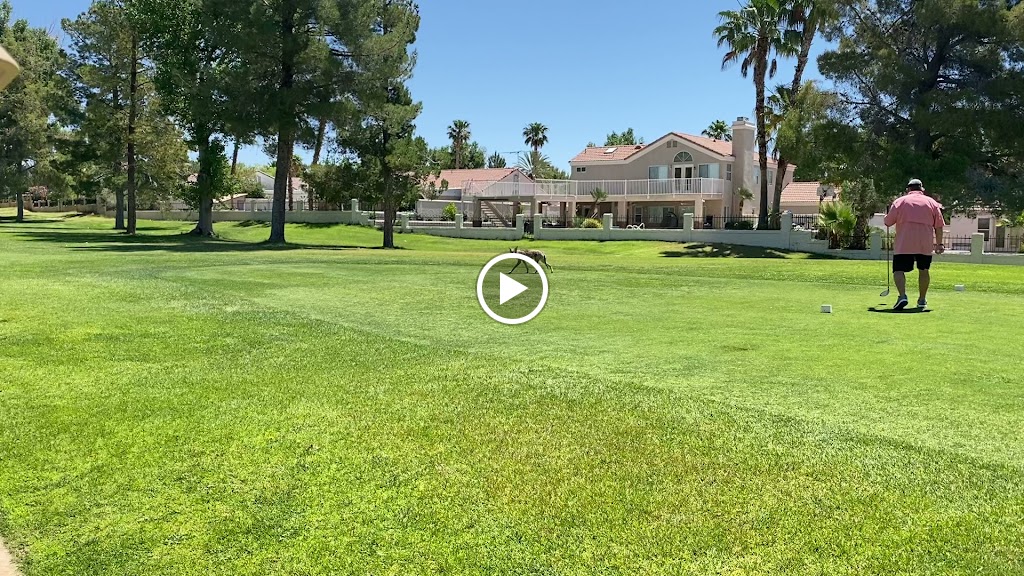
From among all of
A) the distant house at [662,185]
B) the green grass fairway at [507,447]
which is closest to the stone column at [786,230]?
the distant house at [662,185]

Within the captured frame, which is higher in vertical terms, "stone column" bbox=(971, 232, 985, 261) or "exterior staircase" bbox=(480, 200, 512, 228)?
"exterior staircase" bbox=(480, 200, 512, 228)

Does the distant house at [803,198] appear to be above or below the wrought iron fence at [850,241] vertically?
above

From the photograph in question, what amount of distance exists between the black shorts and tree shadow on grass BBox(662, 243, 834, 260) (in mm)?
26948

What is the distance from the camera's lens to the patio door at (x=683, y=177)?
5831 centimetres

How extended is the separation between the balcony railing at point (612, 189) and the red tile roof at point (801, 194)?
13304 mm

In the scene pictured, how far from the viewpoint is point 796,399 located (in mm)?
5953

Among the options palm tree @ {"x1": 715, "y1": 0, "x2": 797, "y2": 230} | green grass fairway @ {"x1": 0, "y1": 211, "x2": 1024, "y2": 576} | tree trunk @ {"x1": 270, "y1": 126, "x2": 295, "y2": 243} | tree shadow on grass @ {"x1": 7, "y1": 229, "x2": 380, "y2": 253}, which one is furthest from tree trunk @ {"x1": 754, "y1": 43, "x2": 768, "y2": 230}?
green grass fairway @ {"x1": 0, "y1": 211, "x2": 1024, "y2": 576}

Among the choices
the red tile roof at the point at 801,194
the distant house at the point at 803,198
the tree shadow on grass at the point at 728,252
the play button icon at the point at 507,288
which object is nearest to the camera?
the play button icon at the point at 507,288

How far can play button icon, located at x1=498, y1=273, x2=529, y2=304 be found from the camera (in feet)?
22.2

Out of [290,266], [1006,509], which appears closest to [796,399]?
[1006,509]

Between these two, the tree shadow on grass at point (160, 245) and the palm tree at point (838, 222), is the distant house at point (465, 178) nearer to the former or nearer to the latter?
the tree shadow on grass at point (160, 245)

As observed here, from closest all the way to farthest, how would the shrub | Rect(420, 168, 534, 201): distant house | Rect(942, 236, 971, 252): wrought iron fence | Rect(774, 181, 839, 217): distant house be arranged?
1. Rect(942, 236, 971, 252): wrought iron fence
2. the shrub
3. Rect(774, 181, 839, 217): distant house
4. Rect(420, 168, 534, 201): distant house

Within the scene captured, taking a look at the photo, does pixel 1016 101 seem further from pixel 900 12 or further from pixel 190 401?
pixel 190 401

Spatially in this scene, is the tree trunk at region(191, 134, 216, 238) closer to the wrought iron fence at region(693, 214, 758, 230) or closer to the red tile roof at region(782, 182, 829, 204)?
the wrought iron fence at region(693, 214, 758, 230)
